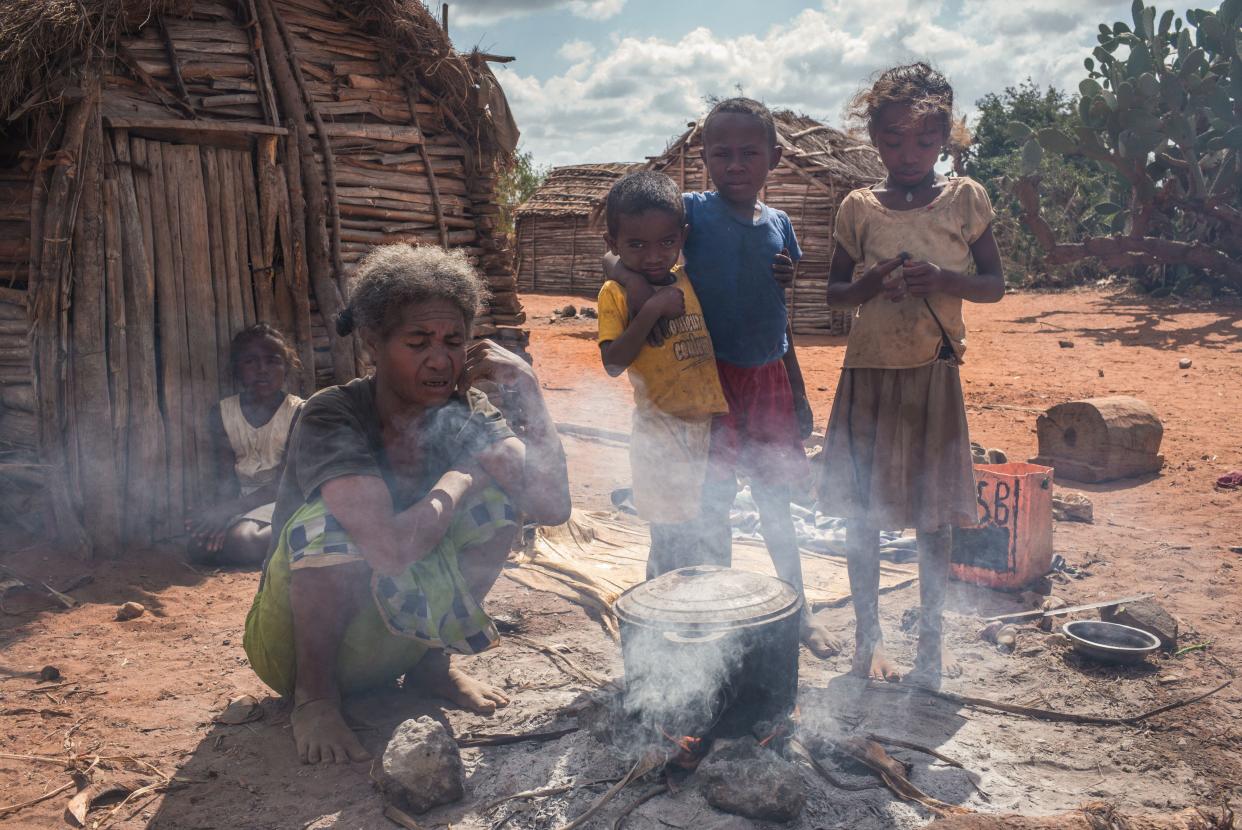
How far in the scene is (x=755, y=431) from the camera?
301 cm

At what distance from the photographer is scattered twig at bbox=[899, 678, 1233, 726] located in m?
2.61

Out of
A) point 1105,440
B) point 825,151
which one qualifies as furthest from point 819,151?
point 1105,440

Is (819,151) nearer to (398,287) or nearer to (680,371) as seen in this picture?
(680,371)

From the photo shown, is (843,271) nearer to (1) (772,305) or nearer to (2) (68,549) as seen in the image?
(1) (772,305)

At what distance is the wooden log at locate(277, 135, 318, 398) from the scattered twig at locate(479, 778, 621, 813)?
3346 mm

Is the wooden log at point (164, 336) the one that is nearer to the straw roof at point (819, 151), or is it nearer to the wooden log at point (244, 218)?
the wooden log at point (244, 218)

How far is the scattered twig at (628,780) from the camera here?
2.10m

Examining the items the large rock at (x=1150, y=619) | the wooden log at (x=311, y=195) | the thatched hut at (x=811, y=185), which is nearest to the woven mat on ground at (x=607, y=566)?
the large rock at (x=1150, y=619)

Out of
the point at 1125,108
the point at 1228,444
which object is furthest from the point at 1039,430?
the point at 1125,108

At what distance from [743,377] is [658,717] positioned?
3.88 ft

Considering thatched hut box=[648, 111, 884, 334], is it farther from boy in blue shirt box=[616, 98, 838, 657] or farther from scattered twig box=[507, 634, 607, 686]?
scattered twig box=[507, 634, 607, 686]

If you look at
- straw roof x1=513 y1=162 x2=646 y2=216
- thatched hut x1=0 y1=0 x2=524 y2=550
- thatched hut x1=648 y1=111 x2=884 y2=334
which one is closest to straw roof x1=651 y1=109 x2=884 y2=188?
thatched hut x1=648 y1=111 x2=884 y2=334

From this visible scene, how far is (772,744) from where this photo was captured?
225 centimetres

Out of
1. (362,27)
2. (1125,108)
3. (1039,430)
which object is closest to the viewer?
(362,27)
